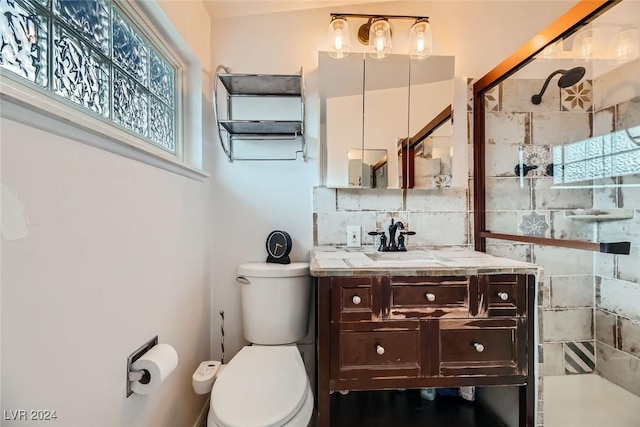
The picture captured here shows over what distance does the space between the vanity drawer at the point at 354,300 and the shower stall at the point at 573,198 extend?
0.97 metres

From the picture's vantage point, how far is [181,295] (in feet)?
4.57

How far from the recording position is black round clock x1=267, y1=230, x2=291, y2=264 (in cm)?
177

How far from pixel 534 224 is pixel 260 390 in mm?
1764

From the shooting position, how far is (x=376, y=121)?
1843 millimetres

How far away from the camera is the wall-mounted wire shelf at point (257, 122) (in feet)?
5.57

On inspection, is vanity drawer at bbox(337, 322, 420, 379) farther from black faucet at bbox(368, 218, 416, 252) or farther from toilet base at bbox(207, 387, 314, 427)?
black faucet at bbox(368, 218, 416, 252)

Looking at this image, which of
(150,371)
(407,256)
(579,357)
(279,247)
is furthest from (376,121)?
(579,357)

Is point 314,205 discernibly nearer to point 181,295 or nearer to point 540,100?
point 181,295

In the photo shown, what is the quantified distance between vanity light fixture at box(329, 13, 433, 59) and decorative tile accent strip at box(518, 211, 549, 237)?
1145 mm

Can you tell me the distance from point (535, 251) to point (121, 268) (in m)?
2.11

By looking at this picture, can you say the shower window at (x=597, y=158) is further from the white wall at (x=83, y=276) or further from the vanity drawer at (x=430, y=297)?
the white wall at (x=83, y=276)

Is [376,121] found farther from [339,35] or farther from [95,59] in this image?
[95,59]

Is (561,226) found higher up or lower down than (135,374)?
higher up

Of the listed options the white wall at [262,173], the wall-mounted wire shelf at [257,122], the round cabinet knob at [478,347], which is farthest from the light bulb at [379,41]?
the round cabinet knob at [478,347]
